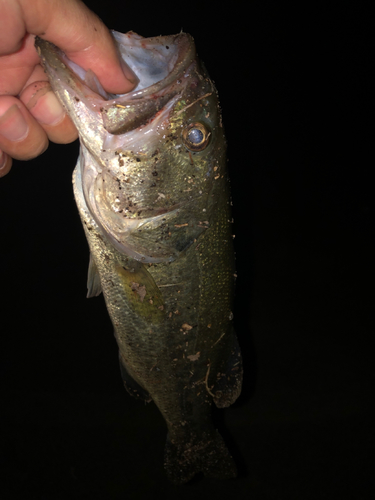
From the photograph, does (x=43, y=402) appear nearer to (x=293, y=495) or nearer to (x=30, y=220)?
(x=30, y=220)

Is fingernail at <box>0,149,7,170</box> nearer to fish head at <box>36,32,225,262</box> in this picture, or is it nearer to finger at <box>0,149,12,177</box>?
finger at <box>0,149,12,177</box>

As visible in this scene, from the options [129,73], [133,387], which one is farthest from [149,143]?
[133,387]

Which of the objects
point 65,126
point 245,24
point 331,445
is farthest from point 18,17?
point 331,445

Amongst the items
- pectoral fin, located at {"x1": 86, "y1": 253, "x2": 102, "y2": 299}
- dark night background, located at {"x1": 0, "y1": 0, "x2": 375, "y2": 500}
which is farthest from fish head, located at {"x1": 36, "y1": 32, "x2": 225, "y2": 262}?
dark night background, located at {"x1": 0, "y1": 0, "x2": 375, "y2": 500}

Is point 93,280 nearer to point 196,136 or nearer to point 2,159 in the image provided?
point 196,136

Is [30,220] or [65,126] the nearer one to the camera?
[65,126]
